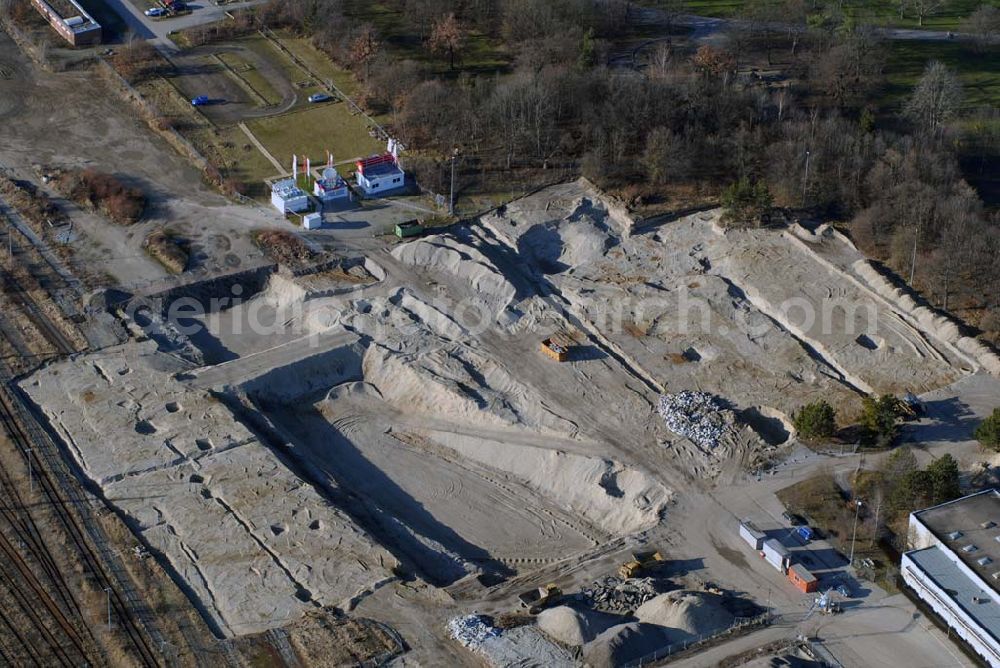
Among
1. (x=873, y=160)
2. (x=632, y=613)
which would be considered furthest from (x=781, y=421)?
(x=873, y=160)

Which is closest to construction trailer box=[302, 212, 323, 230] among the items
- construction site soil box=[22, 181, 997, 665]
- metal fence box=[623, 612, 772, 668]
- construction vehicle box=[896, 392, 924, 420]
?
construction site soil box=[22, 181, 997, 665]

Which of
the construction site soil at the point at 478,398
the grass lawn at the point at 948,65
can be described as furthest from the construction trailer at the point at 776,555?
the grass lawn at the point at 948,65

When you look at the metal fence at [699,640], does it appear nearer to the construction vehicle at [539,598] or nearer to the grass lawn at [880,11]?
the construction vehicle at [539,598]

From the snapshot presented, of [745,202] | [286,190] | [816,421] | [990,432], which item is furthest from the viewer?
[286,190]

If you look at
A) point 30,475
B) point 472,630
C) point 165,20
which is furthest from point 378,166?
point 472,630

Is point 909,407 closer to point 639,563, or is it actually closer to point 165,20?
point 639,563
